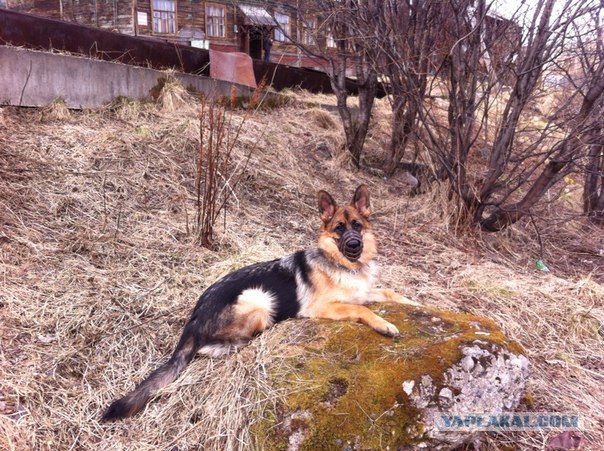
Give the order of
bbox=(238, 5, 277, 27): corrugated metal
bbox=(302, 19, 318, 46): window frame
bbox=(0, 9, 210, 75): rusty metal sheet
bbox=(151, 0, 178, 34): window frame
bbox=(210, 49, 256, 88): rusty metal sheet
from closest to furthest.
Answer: bbox=(0, 9, 210, 75): rusty metal sheet → bbox=(302, 19, 318, 46): window frame → bbox=(210, 49, 256, 88): rusty metal sheet → bbox=(238, 5, 277, 27): corrugated metal → bbox=(151, 0, 178, 34): window frame

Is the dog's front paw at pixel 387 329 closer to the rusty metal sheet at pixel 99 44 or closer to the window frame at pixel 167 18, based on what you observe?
the rusty metal sheet at pixel 99 44

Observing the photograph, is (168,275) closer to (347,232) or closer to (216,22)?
(347,232)

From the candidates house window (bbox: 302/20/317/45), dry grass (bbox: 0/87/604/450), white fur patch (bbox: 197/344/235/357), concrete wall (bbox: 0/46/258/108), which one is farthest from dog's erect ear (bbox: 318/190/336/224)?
house window (bbox: 302/20/317/45)

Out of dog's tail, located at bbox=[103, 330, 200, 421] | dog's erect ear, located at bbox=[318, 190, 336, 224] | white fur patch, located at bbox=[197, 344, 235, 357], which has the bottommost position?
dog's tail, located at bbox=[103, 330, 200, 421]

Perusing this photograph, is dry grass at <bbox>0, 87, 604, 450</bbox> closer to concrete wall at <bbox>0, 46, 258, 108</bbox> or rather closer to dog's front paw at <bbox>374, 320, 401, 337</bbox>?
concrete wall at <bbox>0, 46, 258, 108</bbox>

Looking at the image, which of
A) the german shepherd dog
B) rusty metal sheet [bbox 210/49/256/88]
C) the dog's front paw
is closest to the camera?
the dog's front paw

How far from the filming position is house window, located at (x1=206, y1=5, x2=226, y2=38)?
23469 mm

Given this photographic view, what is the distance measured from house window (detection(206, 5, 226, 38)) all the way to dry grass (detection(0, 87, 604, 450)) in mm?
16135

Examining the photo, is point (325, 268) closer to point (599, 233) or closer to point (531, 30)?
point (531, 30)

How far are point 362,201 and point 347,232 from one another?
0.42m

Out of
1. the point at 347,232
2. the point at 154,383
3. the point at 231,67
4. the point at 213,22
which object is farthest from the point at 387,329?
the point at 213,22

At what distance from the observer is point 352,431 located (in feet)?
8.98

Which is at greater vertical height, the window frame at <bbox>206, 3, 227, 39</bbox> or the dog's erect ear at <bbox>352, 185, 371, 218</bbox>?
the window frame at <bbox>206, 3, 227, 39</bbox>

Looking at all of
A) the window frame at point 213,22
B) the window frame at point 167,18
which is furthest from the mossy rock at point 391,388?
the window frame at point 213,22
